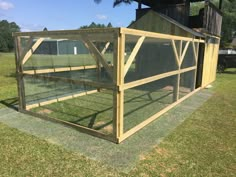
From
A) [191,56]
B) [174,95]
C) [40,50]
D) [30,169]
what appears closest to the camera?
[30,169]

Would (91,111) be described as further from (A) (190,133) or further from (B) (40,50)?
(A) (190,133)

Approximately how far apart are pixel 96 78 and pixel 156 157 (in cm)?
303

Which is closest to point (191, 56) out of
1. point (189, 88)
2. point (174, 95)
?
point (189, 88)

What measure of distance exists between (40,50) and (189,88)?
18.1 ft

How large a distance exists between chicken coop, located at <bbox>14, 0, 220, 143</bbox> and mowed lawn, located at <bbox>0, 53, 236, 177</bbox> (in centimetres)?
79

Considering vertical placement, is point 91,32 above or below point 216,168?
above

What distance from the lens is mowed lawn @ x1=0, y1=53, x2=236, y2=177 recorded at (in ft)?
9.15

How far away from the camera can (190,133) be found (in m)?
4.11

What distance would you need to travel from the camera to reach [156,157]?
125 inches

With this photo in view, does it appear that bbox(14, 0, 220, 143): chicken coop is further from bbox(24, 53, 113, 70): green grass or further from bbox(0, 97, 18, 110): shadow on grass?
bbox(0, 97, 18, 110): shadow on grass

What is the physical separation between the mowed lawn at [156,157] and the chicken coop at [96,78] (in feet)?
2.59

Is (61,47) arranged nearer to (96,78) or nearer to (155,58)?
(96,78)

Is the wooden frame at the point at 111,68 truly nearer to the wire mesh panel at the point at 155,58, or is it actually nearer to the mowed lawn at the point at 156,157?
the wire mesh panel at the point at 155,58

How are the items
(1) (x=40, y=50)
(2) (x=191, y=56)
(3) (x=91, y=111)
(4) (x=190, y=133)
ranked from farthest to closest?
(2) (x=191, y=56), (3) (x=91, y=111), (1) (x=40, y=50), (4) (x=190, y=133)
